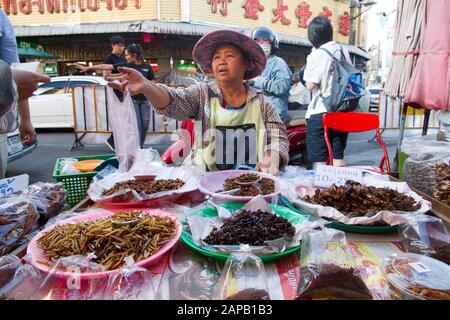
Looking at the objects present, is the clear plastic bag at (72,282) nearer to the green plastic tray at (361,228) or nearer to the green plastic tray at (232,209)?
the green plastic tray at (232,209)

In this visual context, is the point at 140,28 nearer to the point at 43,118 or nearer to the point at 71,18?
the point at 71,18

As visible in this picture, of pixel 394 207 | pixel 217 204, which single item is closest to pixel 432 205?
pixel 394 207

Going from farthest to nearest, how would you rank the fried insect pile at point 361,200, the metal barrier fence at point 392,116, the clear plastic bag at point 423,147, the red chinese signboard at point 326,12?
the red chinese signboard at point 326,12 < the metal barrier fence at point 392,116 < the clear plastic bag at point 423,147 < the fried insect pile at point 361,200

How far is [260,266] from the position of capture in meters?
1.02

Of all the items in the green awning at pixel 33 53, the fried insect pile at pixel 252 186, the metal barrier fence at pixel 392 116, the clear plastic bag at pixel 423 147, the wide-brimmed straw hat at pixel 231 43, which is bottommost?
the metal barrier fence at pixel 392 116

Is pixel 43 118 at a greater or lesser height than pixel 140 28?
lesser

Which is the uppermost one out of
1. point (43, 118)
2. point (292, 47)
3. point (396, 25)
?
point (292, 47)

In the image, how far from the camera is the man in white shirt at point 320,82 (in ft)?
12.3

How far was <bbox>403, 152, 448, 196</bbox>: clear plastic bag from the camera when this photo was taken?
1.84 meters

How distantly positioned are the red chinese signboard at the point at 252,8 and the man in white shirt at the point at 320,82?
11.6 meters

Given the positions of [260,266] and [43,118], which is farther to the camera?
[43,118]

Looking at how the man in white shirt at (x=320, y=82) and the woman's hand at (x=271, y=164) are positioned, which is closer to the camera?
the woman's hand at (x=271, y=164)

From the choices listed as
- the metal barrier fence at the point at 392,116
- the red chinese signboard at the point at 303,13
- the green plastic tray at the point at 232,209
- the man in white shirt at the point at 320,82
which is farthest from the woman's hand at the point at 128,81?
the red chinese signboard at the point at 303,13

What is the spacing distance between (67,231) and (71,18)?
15.2 m
